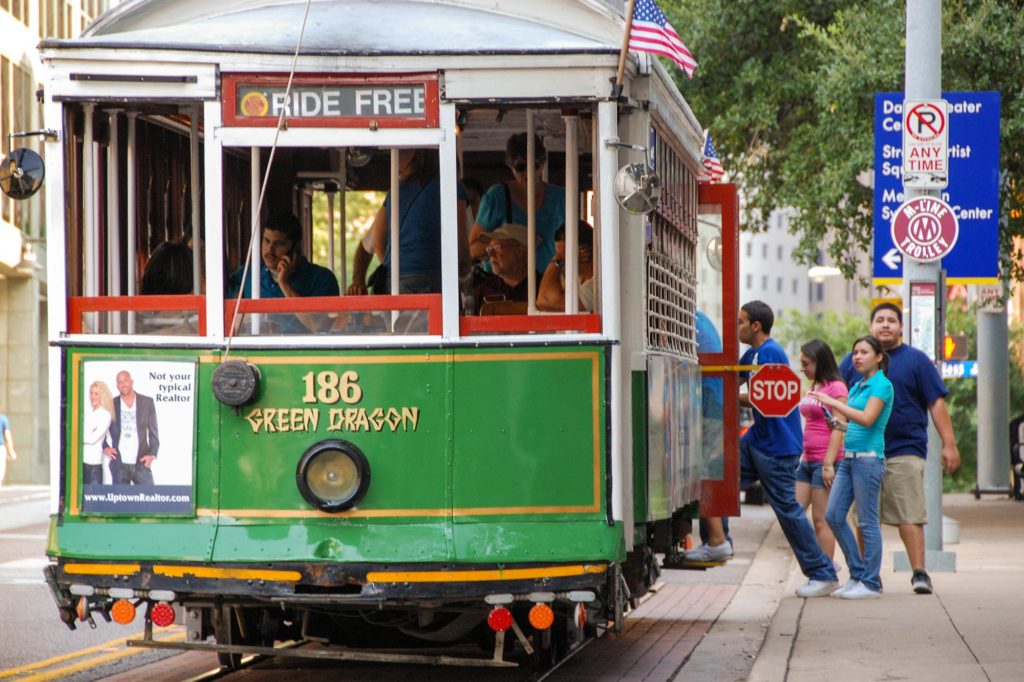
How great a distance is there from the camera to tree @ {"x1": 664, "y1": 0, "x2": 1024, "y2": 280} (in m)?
20.9

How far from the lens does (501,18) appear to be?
8289 mm

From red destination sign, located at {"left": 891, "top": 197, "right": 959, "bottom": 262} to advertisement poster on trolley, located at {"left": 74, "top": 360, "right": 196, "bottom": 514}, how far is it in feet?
26.3

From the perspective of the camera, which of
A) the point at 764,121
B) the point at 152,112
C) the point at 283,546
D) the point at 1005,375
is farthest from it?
the point at 1005,375

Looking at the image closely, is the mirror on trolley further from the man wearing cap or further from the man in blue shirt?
the man wearing cap

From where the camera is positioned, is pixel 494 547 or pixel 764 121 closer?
pixel 494 547

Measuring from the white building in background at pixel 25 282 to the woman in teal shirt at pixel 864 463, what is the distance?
80.2 ft

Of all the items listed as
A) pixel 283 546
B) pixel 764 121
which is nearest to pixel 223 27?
pixel 283 546

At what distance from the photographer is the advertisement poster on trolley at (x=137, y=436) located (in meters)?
7.75

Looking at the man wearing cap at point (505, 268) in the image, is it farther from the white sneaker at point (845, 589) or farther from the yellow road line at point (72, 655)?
the white sneaker at point (845, 589)

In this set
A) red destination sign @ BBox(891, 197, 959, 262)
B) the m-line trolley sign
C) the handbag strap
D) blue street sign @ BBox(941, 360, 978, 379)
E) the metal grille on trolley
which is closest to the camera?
the handbag strap

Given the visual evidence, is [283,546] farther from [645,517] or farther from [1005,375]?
[1005,375]

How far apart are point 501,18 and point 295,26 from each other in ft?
3.13

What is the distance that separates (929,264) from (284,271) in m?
7.78

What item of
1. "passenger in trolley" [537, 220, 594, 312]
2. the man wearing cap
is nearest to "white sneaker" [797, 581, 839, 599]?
the man wearing cap
